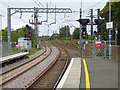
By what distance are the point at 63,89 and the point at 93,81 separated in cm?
169

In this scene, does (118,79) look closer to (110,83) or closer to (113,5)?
(110,83)

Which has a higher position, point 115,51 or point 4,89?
point 115,51

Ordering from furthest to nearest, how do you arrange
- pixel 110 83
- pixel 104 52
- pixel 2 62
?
pixel 104 52 < pixel 2 62 < pixel 110 83

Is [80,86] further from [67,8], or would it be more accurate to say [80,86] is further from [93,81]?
[67,8]

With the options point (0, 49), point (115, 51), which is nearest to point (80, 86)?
point (115, 51)

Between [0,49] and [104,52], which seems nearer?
[104,52]

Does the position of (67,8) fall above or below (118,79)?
above

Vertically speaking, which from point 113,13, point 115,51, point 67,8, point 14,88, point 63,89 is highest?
point 67,8

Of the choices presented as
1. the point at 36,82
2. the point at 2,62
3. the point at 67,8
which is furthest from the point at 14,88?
the point at 67,8

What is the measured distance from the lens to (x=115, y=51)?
14203 millimetres

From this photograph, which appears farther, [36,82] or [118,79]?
[36,82]

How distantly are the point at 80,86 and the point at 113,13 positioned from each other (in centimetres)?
1504

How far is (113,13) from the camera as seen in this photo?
19.9 metres

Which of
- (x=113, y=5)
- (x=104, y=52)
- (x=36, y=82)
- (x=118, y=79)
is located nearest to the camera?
(x=118, y=79)
